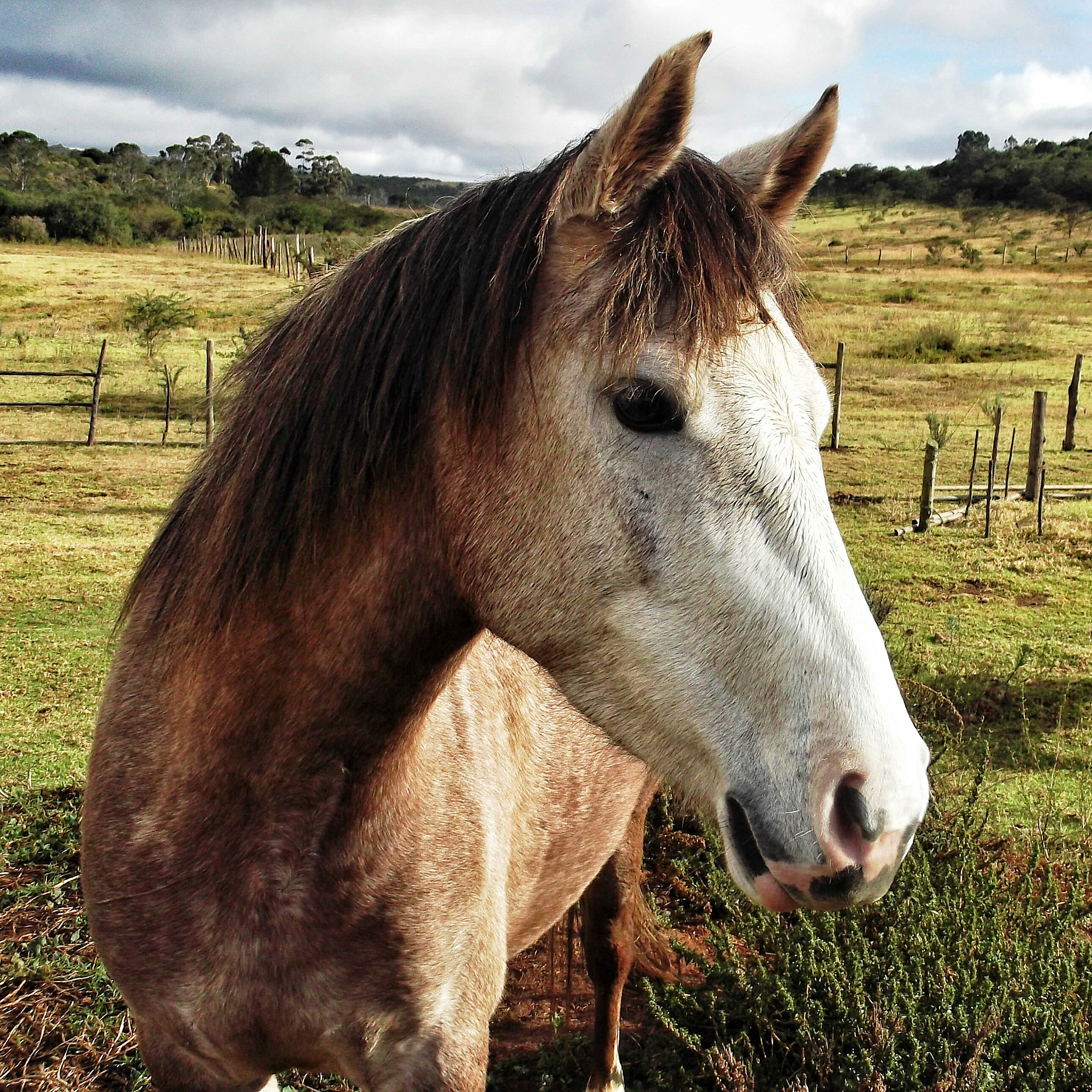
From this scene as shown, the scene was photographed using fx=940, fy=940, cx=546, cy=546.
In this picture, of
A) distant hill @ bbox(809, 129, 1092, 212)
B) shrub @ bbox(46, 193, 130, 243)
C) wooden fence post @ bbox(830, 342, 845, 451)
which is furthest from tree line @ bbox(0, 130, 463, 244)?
distant hill @ bbox(809, 129, 1092, 212)

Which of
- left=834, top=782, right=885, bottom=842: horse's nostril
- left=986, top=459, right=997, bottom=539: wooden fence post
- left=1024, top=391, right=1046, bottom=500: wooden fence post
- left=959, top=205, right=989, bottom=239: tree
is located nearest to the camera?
left=834, top=782, right=885, bottom=842: horse's nostril

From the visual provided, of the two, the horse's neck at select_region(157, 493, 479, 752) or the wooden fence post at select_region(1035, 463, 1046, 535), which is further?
the wooden fence post at select_region(1035, 463, 1046, 535)

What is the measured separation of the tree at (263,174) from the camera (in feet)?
234

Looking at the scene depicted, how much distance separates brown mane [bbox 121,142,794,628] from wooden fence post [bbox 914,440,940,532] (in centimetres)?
954

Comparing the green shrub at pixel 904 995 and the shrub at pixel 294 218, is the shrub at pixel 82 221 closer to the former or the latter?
the shrub at pixel 294 218

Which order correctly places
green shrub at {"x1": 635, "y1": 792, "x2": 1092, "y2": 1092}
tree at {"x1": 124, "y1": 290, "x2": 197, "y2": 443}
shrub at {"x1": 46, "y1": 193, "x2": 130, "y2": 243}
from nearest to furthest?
green shrub at {"x1": 635, "y1": 792, "x2": 1092, "y2": 1092} → tree at {"x1": 124, "y1": 290, "x2": 197, "y2": 443} → shrub at {"x1": 46, "y1": 193, "x2": 130, "y2": 243}

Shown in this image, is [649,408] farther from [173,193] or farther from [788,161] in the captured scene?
[173,193]

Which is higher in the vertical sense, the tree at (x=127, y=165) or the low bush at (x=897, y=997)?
the tree at (x=127, y=165)

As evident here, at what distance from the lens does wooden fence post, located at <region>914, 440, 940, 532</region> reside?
10383 millimetres

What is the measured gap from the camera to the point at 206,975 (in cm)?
189

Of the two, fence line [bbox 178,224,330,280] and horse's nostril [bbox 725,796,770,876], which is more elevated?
fence line [bbox 178,224,330,280]

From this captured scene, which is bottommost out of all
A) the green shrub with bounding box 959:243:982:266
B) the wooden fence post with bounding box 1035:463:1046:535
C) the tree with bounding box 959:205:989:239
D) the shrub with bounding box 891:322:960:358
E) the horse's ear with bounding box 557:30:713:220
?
the wooden fence post with bounding box 1035:463:1046:535

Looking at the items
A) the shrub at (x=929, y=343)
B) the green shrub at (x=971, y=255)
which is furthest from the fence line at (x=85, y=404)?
the green shrub at (x=971, y=255)

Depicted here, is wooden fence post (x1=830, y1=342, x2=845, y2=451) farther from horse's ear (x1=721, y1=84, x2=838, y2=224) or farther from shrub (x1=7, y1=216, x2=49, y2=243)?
shrub (x1=7, y1=216, x2=49, y2=243)
